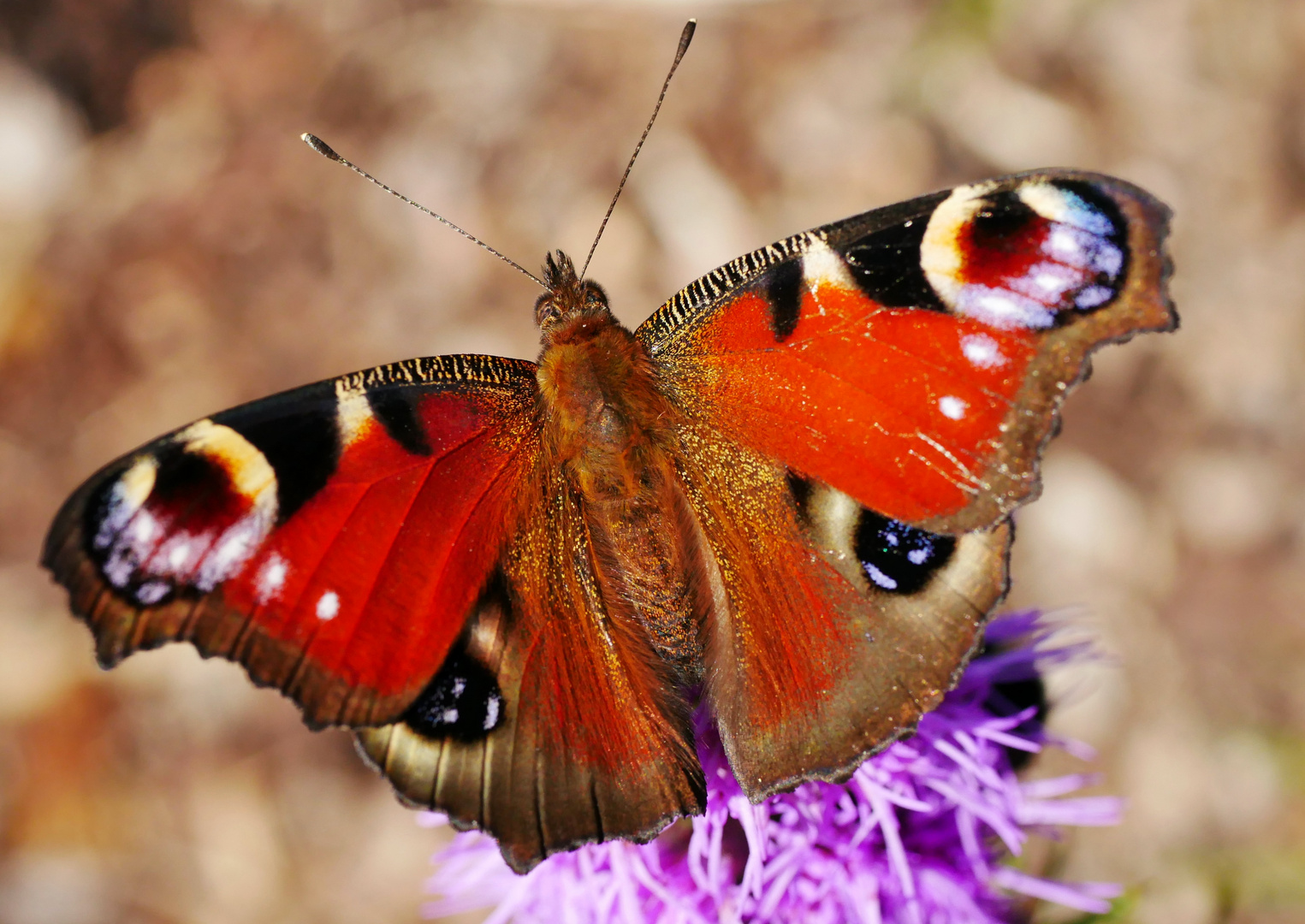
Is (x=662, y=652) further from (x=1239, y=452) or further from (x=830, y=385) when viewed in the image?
(x=1239, y=452)

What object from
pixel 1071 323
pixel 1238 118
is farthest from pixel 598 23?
pixel 1071 323

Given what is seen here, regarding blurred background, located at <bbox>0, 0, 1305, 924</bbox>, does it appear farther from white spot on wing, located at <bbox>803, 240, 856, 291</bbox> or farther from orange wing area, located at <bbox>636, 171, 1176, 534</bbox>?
white spot on wing, located at <bbox>803, 240, 856, 291</bbox>

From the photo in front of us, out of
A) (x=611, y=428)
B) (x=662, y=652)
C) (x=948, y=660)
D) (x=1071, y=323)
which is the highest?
(x=611, y=428)

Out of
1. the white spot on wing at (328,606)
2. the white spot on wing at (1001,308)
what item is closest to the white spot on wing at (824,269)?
the white spot on wing at (1001,308)

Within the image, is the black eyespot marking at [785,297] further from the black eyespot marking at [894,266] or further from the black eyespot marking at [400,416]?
the black eyespot marking at [400,416]

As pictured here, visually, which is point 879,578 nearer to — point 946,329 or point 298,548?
point 946,329

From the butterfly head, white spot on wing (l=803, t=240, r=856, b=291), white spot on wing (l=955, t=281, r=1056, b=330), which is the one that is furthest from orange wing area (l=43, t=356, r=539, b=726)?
white spot on wing (l=955, t=281, r=1056, b=330)

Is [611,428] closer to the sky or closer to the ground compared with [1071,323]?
closer to the sky
